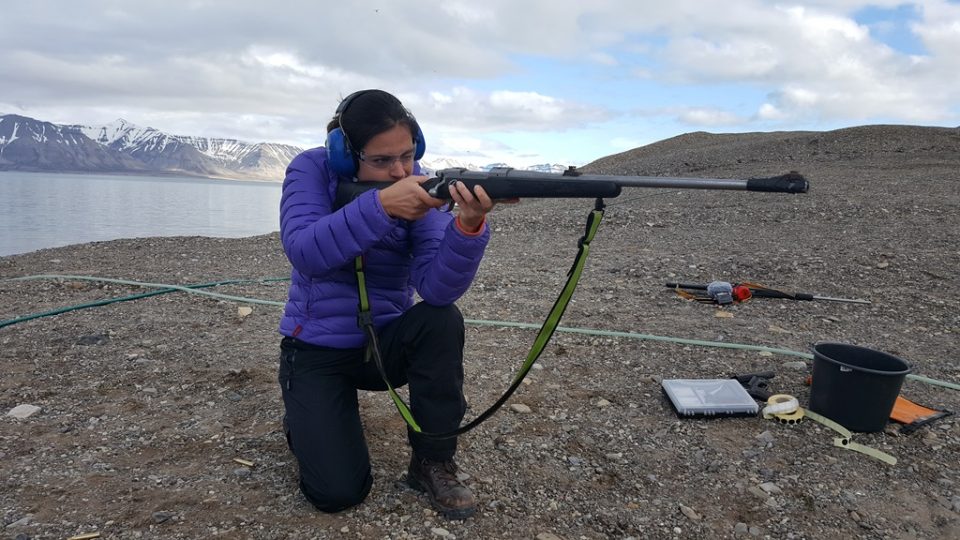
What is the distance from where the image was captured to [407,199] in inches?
105

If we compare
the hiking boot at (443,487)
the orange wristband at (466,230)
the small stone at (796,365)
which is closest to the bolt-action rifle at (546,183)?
the orange wristband at (466,230)

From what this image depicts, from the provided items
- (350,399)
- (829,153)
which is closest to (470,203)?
(350,399)

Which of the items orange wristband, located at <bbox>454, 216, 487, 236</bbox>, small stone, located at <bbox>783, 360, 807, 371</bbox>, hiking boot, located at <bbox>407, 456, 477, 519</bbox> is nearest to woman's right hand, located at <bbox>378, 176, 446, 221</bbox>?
orange wristband, located at <bbox>454, 216, 487, 236</bbox>

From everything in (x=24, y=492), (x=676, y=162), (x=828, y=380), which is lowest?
(x=24, y=492)

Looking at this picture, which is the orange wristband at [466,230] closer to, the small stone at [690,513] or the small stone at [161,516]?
the small stone at [690,513]

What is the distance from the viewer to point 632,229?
10922 millimetres

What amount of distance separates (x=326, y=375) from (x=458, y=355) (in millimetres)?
654

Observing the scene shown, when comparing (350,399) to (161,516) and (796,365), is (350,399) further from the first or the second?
(796,365)

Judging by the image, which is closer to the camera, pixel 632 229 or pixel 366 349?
pixel 366 349

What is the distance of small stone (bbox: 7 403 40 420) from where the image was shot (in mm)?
3749

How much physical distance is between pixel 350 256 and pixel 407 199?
0.37m

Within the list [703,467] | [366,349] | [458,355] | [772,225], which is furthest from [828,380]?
[772,225]

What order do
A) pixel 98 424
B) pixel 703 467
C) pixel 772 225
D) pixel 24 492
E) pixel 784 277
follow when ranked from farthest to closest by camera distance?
pixel 772 225 < pixel 784 277 < pixel 98 424 < pixel 703 467 < pixel 24 492

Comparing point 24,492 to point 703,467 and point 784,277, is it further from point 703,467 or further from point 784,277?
point 784,277
